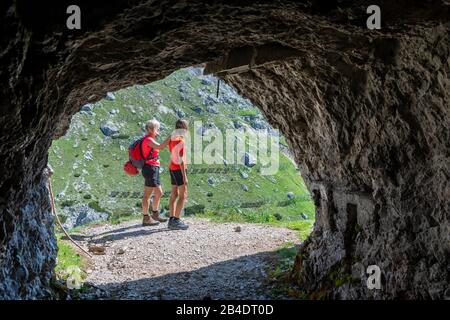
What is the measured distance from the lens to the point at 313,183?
8.59 m

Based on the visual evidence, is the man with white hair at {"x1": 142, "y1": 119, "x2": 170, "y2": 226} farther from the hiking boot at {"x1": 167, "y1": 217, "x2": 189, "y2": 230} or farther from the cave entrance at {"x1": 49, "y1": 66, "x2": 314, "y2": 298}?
the cave entrance at {"x1": 49, "y1": 66, "x2": 314, "y2": 298}

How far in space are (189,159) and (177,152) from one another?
2007 centimetres

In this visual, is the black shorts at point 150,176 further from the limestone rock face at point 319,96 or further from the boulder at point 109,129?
the boulder at point 109,129

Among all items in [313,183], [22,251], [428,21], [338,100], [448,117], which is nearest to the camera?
[428,21]

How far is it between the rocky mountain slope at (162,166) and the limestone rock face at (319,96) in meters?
14.8

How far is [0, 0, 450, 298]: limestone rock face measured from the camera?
3781 mm

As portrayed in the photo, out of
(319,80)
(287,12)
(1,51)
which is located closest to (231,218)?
(319,80)

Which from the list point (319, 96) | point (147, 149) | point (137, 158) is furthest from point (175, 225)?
point (319, 96)

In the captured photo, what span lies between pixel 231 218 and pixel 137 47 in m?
11.1

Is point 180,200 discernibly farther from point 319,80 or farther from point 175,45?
point 175,45

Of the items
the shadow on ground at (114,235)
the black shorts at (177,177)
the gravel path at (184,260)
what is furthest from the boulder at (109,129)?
the black shorts at (177,177)

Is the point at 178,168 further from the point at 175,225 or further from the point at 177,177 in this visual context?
the point at 175,225

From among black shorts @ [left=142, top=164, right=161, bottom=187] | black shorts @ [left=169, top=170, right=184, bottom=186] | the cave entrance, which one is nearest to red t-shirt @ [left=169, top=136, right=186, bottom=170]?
black shorts @ [left=169, top=170, right=184, bottom=186]

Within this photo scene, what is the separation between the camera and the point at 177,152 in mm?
11969
